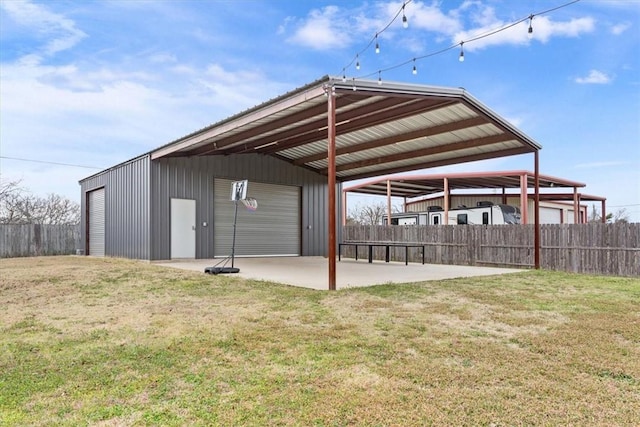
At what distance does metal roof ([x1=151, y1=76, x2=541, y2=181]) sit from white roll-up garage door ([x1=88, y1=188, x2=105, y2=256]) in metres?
5.07

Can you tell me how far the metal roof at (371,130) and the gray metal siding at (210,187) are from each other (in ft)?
1.54

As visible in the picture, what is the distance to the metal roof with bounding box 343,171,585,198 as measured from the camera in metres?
16.0

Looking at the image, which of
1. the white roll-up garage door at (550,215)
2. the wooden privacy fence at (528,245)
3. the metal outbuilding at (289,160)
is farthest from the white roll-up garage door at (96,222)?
the white roll-up garage door at (550,215)

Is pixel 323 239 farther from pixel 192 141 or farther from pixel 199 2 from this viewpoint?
pixel 199 2

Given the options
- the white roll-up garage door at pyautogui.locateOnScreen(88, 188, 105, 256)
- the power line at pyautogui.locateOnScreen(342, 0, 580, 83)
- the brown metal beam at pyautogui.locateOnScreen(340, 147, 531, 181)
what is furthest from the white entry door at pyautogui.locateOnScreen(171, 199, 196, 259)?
the power line at pyautogui.locateOnScreen(342, 0, 580, 83)

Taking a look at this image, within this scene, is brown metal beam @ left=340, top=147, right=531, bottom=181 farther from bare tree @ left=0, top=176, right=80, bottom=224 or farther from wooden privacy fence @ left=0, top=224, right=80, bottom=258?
bare tree @ left=0, top=176, right=80, bottom=224

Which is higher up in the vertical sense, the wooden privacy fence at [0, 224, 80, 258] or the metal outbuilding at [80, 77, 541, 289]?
the metal outbuilding at [80, 77, 541, 289]

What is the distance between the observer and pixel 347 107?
8.98m

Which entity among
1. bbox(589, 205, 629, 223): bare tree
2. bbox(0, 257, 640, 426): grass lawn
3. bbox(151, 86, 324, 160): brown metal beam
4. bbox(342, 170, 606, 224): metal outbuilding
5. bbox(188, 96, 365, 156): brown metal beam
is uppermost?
bbox(188, 96, 365, 156): brown metal beam

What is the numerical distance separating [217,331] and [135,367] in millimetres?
1030

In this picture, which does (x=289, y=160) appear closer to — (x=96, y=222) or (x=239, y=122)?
(x=239, y=122)

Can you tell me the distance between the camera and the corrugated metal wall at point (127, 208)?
12.4 m

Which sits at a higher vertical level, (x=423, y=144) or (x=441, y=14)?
(x=441, y=14)

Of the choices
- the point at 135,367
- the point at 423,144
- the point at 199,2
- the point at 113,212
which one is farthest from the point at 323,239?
the point at 135,367
